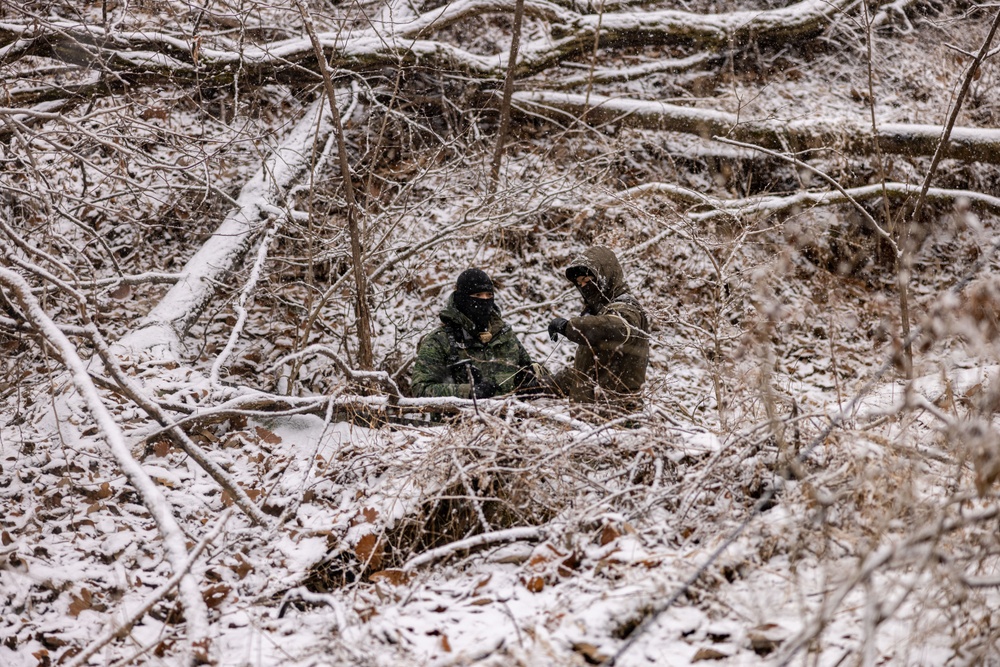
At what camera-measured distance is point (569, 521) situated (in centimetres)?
337

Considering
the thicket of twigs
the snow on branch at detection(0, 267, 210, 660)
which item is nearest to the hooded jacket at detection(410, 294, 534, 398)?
the thicket of twigs

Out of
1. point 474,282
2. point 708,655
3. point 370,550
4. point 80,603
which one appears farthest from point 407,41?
point 708,655

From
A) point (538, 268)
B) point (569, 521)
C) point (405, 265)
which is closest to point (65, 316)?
point (405, 265)

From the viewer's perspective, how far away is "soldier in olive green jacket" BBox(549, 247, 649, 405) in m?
4.93

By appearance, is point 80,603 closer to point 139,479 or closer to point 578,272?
point 139,479

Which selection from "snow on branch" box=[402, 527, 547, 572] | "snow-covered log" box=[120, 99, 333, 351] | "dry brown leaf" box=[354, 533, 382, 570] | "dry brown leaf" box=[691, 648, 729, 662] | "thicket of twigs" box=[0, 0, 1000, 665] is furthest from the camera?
"snow-covered log" box=[120, 99, 333, 351]

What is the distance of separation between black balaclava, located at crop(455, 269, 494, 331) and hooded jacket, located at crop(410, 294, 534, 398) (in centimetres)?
5

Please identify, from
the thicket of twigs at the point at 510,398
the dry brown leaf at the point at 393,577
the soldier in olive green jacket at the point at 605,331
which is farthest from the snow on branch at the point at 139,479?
the soldier in olive green jacket at the point at 605,331

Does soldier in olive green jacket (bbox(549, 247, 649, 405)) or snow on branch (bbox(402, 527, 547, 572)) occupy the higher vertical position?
soldier in olive green jacket (bbox(549, 247, 649, 405))

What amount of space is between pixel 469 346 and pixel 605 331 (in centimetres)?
125

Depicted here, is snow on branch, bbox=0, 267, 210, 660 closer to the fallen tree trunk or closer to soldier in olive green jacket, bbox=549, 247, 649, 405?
soldier in olive green jacket, bbox=549, 247, 649, 405

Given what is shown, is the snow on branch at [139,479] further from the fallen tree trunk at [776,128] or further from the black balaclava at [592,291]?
the fallen tree trunk at [776,128]

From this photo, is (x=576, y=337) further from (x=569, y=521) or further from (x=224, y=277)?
(x=224, y=277)

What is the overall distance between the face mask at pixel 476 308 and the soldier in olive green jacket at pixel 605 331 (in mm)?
648
